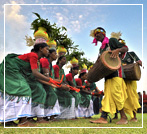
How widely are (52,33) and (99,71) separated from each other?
5.29 ft

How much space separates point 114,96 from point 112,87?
0.63 ft

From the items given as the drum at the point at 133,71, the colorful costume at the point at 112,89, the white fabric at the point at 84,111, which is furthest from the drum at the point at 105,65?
the white fabric at the point at 84,111

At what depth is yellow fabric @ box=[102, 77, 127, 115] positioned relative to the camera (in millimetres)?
3998

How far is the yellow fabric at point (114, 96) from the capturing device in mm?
3998

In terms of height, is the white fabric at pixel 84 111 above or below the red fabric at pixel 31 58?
below

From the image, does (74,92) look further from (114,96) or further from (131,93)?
(114,96)

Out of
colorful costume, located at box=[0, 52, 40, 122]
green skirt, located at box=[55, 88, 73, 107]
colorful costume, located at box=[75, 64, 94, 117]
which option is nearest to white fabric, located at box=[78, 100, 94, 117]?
colorful costume, located at box=[75, 64, 94, 117]

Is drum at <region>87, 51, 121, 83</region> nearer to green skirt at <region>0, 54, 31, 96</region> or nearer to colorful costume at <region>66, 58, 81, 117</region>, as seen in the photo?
green skirt at <region>0, 54, 31, 96</region>

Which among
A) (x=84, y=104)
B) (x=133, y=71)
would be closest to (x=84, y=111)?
(x=84, y=104)

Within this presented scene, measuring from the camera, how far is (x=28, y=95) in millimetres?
3264

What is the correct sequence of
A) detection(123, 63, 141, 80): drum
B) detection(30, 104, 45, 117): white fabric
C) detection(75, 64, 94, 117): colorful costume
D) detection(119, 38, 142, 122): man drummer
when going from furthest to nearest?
1. detection(75, 64, 94, 117): colorful costume
2. detection(119, 38, 142, 122): man drummer
3. detection(123, 63, 141, 80): drum
4. detection(30, 104, 45, 117): white fabric

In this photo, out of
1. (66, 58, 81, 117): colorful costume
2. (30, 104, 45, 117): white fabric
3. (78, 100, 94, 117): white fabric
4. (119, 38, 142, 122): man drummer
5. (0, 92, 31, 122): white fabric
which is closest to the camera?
(0, 92, 31, 122): white fabric

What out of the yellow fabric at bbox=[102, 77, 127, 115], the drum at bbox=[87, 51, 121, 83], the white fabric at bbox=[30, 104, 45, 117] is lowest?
the white fabric at bbox=[30, 104, 45, 117]

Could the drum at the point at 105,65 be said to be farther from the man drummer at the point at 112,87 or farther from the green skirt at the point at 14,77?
the green skirt at the point at 14,77
